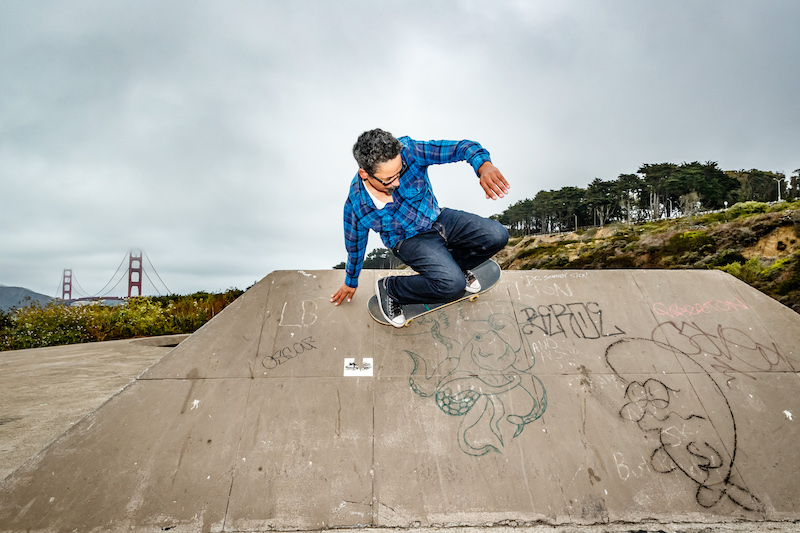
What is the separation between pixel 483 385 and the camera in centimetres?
373

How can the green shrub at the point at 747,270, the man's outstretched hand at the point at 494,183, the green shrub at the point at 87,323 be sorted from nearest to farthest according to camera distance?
1. the man's outstretched hand at the point at 494,183
2. the green shrub at the point at 87,323
3. the green shrub at the point at 747,270

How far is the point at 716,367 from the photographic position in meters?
3.97

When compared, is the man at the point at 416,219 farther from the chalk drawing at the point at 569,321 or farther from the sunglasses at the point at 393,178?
the chalk drawing at the point at 569,321

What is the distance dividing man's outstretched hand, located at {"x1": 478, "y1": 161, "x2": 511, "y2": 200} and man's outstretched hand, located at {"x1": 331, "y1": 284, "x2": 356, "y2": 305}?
2.00 metres

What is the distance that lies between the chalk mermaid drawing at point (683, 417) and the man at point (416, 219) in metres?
1.90

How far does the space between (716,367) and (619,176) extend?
7912 centimetres

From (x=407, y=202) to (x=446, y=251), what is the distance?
57cm

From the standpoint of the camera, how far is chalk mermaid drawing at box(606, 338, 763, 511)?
3.20 meters

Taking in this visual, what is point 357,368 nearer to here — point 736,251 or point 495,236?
point 495,236

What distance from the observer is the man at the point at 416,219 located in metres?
3.09

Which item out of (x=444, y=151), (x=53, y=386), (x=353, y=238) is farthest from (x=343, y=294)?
(x=53, y=386)

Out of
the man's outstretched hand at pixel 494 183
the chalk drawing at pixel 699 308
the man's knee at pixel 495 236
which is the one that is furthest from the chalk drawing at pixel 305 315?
the chalk drawing at pixel 699 308

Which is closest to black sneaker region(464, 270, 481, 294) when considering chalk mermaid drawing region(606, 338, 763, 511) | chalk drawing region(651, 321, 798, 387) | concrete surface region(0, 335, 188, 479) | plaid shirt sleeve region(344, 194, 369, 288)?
plaid shirt sleeve region(344, 194, 369, 288)

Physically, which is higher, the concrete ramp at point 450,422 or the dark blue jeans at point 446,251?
the dark blue jeans at point 446,251
